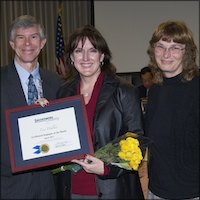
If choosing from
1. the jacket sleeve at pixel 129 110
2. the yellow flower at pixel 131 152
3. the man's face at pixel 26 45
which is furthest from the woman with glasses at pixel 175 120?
the man's face at pixel 26 45

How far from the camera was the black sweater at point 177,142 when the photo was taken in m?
2.36

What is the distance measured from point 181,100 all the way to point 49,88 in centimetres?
94

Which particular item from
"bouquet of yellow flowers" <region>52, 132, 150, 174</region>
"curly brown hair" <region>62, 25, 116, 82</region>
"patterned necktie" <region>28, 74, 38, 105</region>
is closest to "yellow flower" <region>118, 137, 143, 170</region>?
"bouquet of yellow flowers" <region>52, 132, 150, 174</region>

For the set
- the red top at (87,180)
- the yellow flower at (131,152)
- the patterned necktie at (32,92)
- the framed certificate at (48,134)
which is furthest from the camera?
the patterned necktie at (32,92)

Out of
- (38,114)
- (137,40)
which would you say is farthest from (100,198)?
(137,40)

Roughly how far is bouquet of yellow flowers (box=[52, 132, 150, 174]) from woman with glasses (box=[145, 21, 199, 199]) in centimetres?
16

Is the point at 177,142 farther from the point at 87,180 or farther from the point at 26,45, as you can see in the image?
the point at 26,45

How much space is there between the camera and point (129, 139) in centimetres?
227

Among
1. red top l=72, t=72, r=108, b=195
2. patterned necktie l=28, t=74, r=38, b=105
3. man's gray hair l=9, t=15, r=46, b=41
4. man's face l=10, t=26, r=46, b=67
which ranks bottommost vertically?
red top l=72, t=72, r=108, b=195

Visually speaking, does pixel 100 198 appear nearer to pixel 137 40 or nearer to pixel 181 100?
pixel 181 100

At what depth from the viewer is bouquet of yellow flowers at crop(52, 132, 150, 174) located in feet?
7.32

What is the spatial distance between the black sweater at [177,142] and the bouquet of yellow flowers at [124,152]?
0.13 metres

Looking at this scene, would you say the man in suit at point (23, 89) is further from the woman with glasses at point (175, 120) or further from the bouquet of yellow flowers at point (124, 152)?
the woman with glasses at point (175, 120)

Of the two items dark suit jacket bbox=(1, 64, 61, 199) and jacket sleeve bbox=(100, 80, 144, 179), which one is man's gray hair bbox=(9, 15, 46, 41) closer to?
dark suit jacket bbox=(1, 64, 61, 199)
